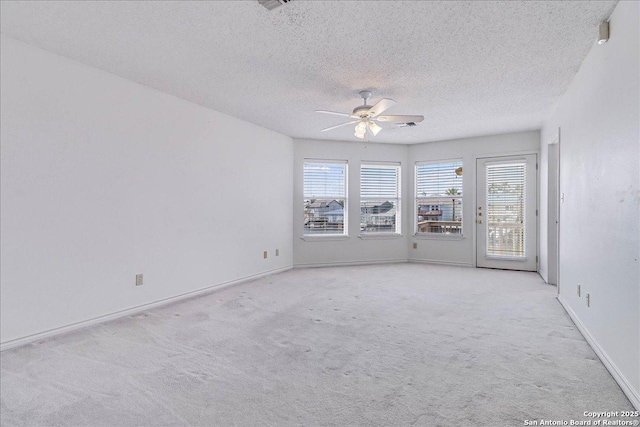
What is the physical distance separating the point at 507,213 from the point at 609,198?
4.06 meters

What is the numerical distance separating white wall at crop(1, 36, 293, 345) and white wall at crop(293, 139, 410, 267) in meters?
1.49

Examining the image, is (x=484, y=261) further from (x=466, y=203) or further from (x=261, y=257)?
(x=261, y=257)

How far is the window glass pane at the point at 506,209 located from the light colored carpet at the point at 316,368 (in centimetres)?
237

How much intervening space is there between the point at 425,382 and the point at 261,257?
3.80 m

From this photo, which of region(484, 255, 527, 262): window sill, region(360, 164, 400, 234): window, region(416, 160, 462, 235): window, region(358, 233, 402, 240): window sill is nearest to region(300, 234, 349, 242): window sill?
region(358, 233, 402, 240): window sill

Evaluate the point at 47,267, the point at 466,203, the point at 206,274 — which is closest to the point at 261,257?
the point at 206,274

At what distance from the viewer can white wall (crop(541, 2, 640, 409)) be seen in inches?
75.1

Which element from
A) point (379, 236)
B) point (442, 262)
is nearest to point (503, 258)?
point (442, 262)

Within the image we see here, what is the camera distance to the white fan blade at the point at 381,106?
127 inches

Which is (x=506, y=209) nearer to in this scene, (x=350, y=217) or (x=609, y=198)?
(x=350, y=217)

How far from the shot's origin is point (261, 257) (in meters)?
5.53

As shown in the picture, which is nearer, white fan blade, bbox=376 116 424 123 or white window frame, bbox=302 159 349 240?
white fan blade, bbox=376 116 424 123

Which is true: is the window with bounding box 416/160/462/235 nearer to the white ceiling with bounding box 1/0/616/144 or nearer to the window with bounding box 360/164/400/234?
the window with bounding box 360/164/400/234

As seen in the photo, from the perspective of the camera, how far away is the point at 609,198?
7.45ft
